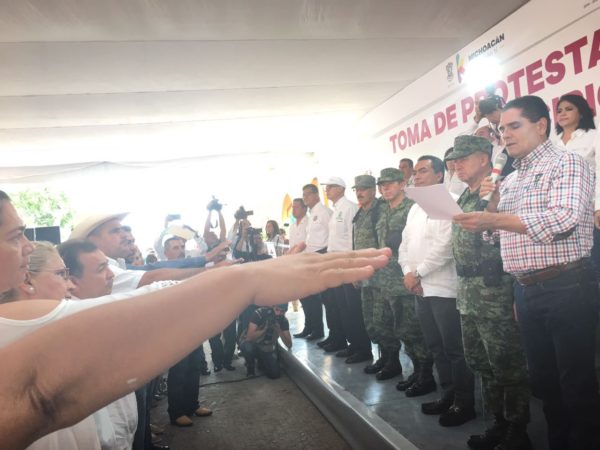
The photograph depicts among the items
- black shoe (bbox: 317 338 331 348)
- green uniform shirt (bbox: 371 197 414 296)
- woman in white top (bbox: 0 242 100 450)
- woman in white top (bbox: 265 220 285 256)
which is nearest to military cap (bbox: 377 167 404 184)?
green uniform shirt (bbox: 371 197 414 296)

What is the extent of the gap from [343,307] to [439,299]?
67.7 inches

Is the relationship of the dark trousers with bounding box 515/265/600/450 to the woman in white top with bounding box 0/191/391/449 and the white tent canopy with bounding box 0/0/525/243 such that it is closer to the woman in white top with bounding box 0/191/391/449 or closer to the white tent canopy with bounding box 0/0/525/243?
the woman in white top with bounding box 0/191/391/449

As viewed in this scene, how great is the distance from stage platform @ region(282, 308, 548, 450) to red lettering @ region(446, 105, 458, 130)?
2.49 meters

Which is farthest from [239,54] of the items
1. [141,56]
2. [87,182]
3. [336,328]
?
[87,182]

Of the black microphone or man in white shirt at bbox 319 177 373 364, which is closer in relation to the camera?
the black microphone

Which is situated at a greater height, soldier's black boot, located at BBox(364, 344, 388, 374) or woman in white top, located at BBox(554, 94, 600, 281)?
woman in white top, located at BBox(554, 94, 600, 281)

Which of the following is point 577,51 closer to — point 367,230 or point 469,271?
point 469,271

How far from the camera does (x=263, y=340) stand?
4.75 meters

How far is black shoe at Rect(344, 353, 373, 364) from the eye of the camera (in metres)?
4.29

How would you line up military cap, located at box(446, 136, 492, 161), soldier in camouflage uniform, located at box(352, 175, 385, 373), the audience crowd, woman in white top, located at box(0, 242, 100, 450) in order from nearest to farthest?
1. woman in white top, located at box(0, 242, 100, 450)
2. the audience crowd
3. military cap, located at box(446, 136, 492, 161)
4. soldier in camouflage uniform, located at box(352, 175, 385, 373)

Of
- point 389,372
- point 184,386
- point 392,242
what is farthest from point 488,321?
point 184,386

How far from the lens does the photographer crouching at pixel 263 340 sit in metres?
4.75

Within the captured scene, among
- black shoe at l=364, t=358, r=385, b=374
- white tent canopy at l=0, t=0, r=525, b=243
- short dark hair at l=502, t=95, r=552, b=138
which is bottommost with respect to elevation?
black shoe at l=364, t=358, r=385, b=374

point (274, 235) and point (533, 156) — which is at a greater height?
point (533, 156)
